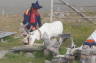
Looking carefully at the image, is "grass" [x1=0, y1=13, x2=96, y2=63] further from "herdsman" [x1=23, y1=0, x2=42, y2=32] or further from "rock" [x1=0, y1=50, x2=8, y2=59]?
"herdsman" [x1=23, y1=0, x2=42, y2=32]

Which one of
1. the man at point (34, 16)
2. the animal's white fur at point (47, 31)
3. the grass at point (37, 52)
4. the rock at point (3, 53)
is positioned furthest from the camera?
the man at point (34, 16)

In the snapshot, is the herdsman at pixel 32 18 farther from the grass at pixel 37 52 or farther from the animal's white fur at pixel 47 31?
the grass at pixel 37 52

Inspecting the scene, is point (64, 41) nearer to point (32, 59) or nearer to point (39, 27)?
point (39, 27)

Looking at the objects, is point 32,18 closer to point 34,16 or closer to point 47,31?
point 34,16

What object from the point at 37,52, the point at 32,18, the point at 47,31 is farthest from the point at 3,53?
the point at 47,31

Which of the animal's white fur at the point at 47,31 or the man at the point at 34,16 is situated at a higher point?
the man at the point at 34,16

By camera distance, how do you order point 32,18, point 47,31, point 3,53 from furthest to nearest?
point 47,31 → point 32,18 → point 3,53

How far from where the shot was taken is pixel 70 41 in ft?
34.3

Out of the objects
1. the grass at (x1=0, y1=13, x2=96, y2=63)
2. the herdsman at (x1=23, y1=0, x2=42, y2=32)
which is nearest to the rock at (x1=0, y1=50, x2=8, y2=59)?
the grass at (x1=0, y1=13, x2=96, y2=63)

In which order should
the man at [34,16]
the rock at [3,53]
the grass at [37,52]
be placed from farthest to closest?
the man at [34,16], the rock at [3,53], the grass at [37,52]

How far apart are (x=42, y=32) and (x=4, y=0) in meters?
11.7

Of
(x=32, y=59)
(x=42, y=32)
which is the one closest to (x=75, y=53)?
(x=32, y=59)

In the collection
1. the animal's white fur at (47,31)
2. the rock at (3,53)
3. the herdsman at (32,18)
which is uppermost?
the herdsman at (32,18)

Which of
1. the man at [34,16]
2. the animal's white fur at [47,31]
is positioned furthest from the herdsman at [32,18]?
the animal's white fur at [47,31]
